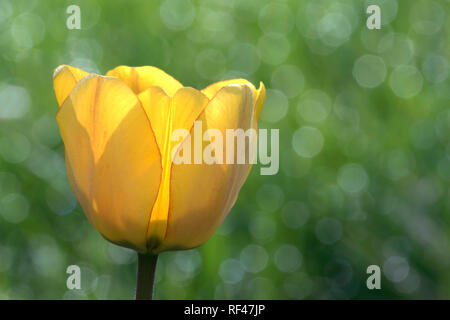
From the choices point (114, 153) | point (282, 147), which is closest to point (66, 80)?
point (114, 153)

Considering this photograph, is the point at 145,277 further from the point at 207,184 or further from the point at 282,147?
the point at 282,147

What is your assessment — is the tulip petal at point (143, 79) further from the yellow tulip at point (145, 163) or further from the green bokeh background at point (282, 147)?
the green bokeh background at point (282, 147)

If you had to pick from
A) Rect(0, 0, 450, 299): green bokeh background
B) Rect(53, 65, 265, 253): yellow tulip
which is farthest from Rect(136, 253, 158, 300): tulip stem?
Rect(0, 0, 450, 299): green bokeh background

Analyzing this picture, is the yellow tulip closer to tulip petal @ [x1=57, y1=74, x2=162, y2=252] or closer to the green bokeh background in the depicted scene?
tulip petal @ [x1=57, y1=74, x2=162, y2=252]

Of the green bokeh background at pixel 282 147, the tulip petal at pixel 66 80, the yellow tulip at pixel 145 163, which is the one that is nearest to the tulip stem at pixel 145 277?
the yellow tulip at pixel 145 163

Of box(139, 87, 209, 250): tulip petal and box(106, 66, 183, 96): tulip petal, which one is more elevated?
box(106, 66, 183, 96): tulip petal

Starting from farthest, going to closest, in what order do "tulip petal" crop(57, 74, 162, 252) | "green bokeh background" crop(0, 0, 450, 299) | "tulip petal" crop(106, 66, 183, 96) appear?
1. "green bokeh background" crop(0, 0, 450, 299)
2. "tulip petal" crop(106, 66, 183, 96)
3. "tulip petal" crop(57, 74, 162, 252)
